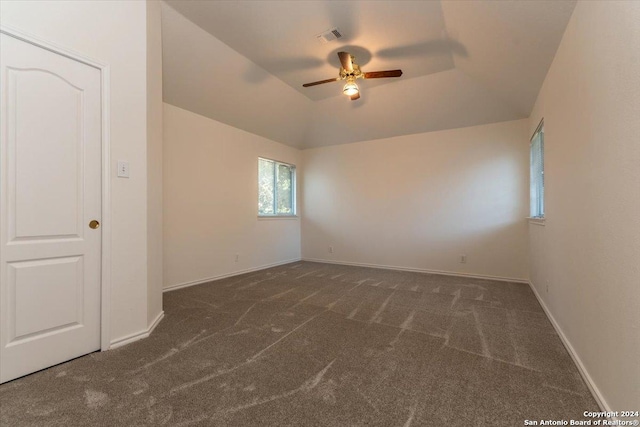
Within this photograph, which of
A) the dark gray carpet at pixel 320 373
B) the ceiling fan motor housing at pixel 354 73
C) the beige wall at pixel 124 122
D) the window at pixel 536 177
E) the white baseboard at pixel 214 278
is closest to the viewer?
the dark gray carpet at pixel 320 373

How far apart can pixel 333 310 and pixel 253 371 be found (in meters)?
1.27

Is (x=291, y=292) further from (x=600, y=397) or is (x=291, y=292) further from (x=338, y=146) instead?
(x=338, y=146)

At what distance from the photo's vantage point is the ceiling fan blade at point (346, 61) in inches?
116

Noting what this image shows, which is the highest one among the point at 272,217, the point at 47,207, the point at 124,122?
the point at 124,122

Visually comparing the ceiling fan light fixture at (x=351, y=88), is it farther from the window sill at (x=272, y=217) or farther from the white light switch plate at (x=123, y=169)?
the window sill at (x=272, y=217)

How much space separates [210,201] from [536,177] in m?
4.77

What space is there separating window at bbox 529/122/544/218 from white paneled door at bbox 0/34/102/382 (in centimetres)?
460

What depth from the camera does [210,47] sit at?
318 centimetres

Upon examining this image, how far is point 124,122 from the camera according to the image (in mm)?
2109

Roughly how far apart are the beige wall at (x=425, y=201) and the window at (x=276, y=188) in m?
0.34

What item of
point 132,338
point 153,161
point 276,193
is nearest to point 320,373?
point 132,338

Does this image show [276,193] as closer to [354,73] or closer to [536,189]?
[354,73]

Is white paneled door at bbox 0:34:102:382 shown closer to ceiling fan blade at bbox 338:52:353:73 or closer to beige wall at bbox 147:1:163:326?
beige wall at bbox 147:1:163:326

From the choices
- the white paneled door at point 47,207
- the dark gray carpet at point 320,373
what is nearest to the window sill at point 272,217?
the dark gray carpet at point 320,373
